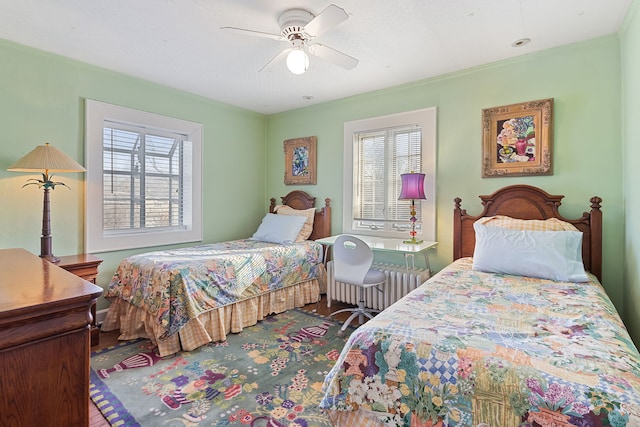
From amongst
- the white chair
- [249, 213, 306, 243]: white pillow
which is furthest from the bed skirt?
the white chair

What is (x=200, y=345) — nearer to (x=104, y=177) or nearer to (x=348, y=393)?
(x=348, y=393)

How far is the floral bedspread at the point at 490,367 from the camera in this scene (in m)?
0.97

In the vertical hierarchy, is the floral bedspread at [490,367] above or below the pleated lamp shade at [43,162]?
below

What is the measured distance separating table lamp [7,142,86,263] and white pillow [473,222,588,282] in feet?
11.1

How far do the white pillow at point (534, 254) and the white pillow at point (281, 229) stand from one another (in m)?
2.12

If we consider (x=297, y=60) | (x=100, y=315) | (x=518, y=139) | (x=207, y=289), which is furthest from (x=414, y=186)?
(x=100, y=315)

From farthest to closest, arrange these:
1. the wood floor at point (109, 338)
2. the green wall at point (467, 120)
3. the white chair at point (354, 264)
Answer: the white chair at point (354, 264)
the green wall at point (467, 120)
the wood floor at point (109, 338)

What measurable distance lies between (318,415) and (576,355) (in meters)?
1.33

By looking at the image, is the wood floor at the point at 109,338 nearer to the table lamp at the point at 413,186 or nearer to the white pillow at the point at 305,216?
the white pillow at the point at 305,216

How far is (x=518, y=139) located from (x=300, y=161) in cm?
260

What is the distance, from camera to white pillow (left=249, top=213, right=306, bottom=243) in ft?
12.8

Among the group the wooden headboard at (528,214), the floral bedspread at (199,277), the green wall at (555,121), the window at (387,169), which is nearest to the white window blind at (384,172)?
the window at (387,169)

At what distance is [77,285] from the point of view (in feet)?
3.25

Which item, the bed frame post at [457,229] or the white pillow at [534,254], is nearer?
the white pillow at [534,254]
